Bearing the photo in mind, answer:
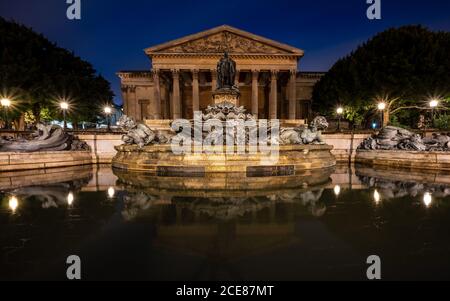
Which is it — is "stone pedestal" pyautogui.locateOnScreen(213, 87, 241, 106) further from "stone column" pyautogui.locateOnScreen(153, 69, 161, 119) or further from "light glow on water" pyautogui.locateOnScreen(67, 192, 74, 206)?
"stone column" pyautogui.locateOnScreen(153, 69, 161, 119)

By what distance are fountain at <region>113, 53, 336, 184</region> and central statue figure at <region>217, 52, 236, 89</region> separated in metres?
2.21

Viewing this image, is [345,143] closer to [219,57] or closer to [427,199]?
[427,199]

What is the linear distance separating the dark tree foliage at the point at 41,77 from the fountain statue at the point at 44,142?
45.6ft

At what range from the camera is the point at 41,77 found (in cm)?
2548

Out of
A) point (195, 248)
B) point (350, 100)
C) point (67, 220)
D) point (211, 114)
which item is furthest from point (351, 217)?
point (350, 100)

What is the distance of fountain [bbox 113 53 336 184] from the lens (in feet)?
28.5

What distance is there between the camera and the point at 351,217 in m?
4.26

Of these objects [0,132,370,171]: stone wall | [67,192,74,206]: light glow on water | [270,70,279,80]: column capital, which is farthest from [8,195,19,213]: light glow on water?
[270,70,279,80]: column capital

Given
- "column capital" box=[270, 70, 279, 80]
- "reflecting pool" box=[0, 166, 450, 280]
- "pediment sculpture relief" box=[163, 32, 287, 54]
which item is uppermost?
"pediment sculpture relief" box=[163, 32, 287, 54]

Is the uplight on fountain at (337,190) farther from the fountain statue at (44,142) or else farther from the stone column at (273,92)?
the stone column at (273,92)

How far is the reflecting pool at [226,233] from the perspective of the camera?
2.63m

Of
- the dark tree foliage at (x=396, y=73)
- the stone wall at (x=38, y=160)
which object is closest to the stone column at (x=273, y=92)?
the dark tree foliage at (x=396, y=73)

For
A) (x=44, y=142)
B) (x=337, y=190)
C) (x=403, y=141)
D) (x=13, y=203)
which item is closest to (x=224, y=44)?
(x=403, y=141)

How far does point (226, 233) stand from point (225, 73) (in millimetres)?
11500
